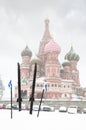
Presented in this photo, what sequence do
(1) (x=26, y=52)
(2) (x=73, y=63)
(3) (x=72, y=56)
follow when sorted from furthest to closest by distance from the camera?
(2) (x=73, y=63), (3) (x=72, y=56), (1) (x=26, y=52)

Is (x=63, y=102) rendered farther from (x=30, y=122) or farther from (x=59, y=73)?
(x=30, y=122)

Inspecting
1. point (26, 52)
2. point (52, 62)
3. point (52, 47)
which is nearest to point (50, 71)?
point (52, 62)

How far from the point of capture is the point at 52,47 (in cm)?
9050

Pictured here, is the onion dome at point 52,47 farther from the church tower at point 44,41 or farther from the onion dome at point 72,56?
the onion dome at point 72,56

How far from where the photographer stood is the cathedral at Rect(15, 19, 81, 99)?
84.5 metres

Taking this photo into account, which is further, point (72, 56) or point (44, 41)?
point (44, 41)

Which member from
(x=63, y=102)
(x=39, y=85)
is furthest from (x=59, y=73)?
(x=63, y=102)

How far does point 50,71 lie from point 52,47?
762 cm

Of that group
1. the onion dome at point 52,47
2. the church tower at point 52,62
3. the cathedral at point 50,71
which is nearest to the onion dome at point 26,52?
the cathedral at point 50,71

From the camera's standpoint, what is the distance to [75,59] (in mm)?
98312

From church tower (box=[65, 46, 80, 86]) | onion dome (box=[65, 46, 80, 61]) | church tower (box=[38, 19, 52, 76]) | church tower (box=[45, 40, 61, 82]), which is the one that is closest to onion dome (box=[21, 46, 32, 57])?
church tower (box=[38, 19, 52, 76])

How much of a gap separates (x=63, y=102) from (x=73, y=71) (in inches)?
1316

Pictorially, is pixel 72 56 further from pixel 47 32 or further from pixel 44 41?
pixel 47 32

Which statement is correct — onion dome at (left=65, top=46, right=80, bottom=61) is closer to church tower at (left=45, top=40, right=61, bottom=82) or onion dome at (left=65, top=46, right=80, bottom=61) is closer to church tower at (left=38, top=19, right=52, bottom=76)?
church tower at (left=38, top=19, right=52, bottom=76)
